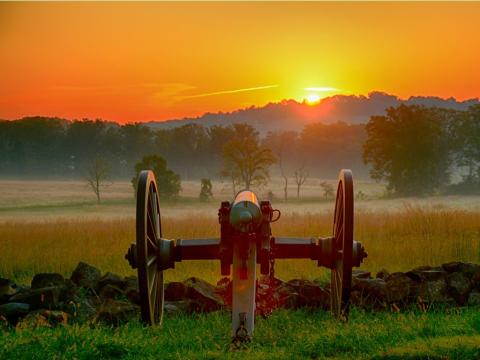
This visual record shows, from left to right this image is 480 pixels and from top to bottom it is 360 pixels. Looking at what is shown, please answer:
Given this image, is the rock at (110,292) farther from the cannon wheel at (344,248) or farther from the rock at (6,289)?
the cannon wheel at (344,248)

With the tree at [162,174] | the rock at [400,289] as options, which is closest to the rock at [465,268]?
the rock at [400,289]

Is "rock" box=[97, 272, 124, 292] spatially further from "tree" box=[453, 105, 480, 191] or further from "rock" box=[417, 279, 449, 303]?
"tree" box=[453, 105, 480, 191]

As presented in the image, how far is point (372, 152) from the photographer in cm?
6488

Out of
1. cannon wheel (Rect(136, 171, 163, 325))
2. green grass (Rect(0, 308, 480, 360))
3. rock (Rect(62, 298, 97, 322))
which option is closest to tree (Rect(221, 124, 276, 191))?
rock (Rect(62, 298, 97, 322))

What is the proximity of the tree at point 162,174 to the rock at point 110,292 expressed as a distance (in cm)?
4680

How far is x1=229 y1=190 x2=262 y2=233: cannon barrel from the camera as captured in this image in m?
8.60

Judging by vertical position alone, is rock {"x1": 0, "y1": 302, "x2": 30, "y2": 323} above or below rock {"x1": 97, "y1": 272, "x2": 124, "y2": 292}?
below

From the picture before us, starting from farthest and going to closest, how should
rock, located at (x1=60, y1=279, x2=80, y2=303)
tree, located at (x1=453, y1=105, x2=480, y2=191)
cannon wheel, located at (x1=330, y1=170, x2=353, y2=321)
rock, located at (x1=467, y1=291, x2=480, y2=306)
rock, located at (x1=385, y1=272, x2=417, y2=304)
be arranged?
tree, located at (x1=453, y1=105, x2=480, y2=191), rock, located at (x1=467, y1=291, x2=480, y2=306), rock, located at (x1=385, y1=272, x2=417, y2=304), rock, located at (x1=60, y1=279, x2=80, y2=303), cannon wheel, located at (x1=330, y1=170, x2=353, y2=321)

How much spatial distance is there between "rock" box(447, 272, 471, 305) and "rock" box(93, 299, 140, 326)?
4268 mm

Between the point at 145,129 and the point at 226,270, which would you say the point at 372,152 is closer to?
the point at 145,129

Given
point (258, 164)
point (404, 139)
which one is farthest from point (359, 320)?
point (258, 164)

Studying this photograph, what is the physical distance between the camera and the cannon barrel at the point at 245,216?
8602 millimetres

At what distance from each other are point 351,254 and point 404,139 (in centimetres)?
5678

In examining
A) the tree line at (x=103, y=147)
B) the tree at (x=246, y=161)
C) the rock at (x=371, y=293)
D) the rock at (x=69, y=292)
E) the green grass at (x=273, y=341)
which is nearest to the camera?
the green grass at (x=273, y=341)
